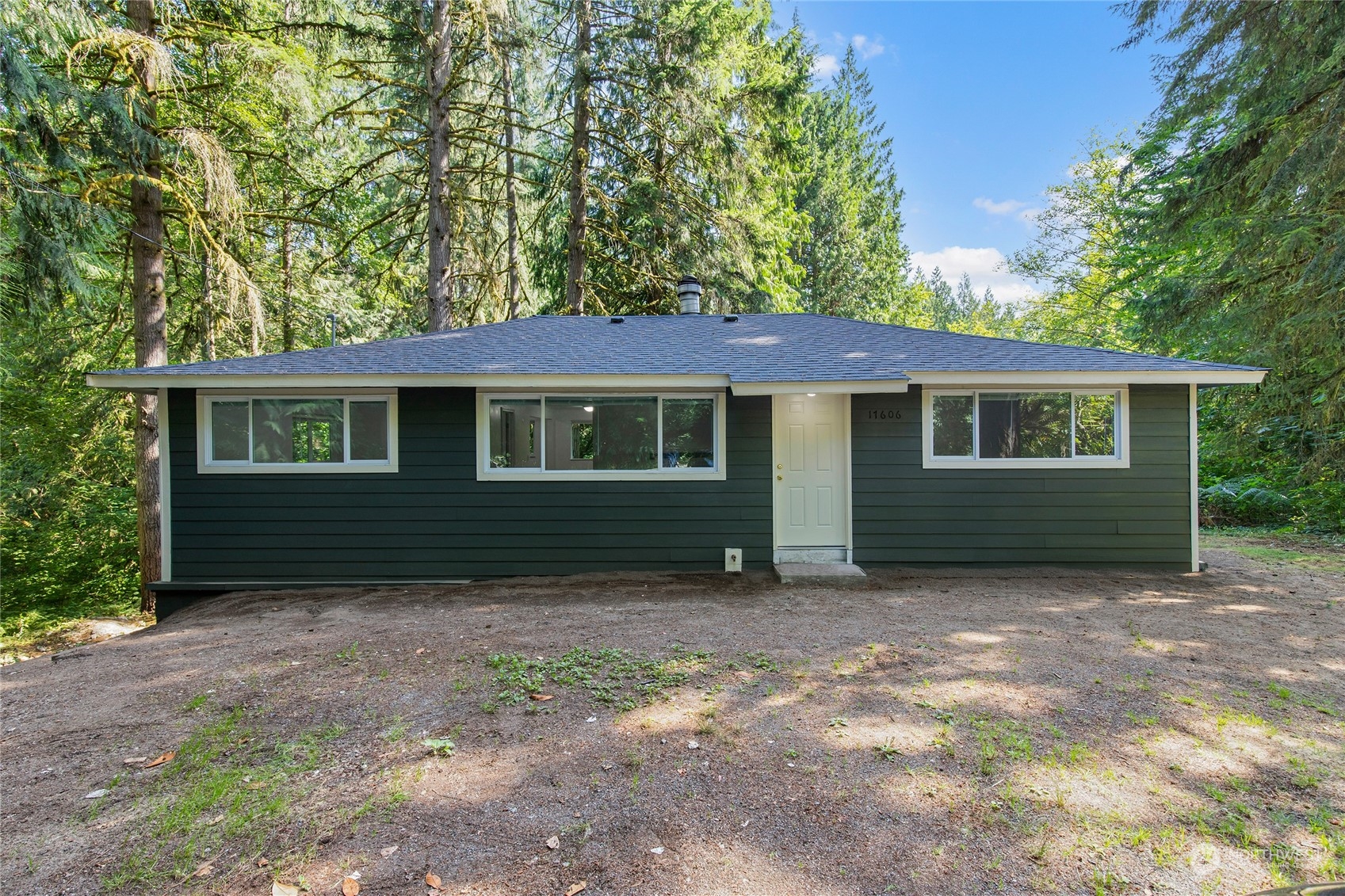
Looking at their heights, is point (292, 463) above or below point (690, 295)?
below

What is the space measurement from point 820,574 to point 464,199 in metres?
9.25

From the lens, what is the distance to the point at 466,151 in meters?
12.1

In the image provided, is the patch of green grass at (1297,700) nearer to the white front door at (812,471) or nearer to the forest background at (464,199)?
the white front door at (812,471)

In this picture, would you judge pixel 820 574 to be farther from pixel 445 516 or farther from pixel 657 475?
pixel 445 516

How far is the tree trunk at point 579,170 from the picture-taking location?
11531mm

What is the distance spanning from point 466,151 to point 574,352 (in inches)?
304

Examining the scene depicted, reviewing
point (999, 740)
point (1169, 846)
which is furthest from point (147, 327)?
point (1169, 846)

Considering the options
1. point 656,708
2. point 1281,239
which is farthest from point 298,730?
point 1281,239

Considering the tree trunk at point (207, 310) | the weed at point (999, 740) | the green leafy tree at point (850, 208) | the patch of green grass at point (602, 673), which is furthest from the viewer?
the green leafy tree at point (850, 208)

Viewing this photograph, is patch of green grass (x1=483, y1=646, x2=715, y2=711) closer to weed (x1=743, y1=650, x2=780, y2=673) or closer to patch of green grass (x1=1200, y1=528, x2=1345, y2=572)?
weed (x1=743, y1=650, x2=780, y2=673)

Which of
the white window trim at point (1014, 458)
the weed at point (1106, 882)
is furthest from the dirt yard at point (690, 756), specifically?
the white window trim at point (1014, 458)

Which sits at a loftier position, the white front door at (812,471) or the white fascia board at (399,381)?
the white fascia board at (399,381)

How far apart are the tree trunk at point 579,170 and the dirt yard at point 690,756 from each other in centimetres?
857

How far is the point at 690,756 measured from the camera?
2686mm
